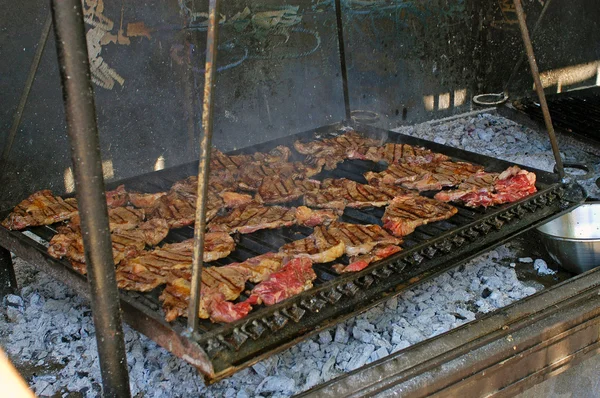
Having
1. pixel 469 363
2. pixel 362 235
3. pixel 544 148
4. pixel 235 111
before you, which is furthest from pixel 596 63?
pixel 469 363

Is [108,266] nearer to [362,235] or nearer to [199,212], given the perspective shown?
[199,212]

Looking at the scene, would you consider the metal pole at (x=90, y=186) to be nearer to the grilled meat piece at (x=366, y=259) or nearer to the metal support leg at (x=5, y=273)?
the grilled meat piece at (x=366, y=259)

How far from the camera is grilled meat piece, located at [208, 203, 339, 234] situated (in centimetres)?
416

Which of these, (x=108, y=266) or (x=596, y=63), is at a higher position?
(x=108, y=266)

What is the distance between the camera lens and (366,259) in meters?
3.67

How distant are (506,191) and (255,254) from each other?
1814 millimetres

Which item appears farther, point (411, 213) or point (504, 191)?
point (504, 191)

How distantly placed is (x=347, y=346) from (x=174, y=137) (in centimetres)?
322

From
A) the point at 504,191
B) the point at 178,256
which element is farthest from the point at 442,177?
the point at 178,256

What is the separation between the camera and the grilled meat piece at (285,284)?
10.9 feet

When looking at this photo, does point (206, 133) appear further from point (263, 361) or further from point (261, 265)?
point (263, 361)

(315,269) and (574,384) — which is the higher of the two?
(315,269)

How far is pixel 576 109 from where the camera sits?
704cm

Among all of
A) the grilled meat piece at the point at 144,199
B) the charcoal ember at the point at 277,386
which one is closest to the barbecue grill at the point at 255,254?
the grilled meat piece at the point at 144,199
